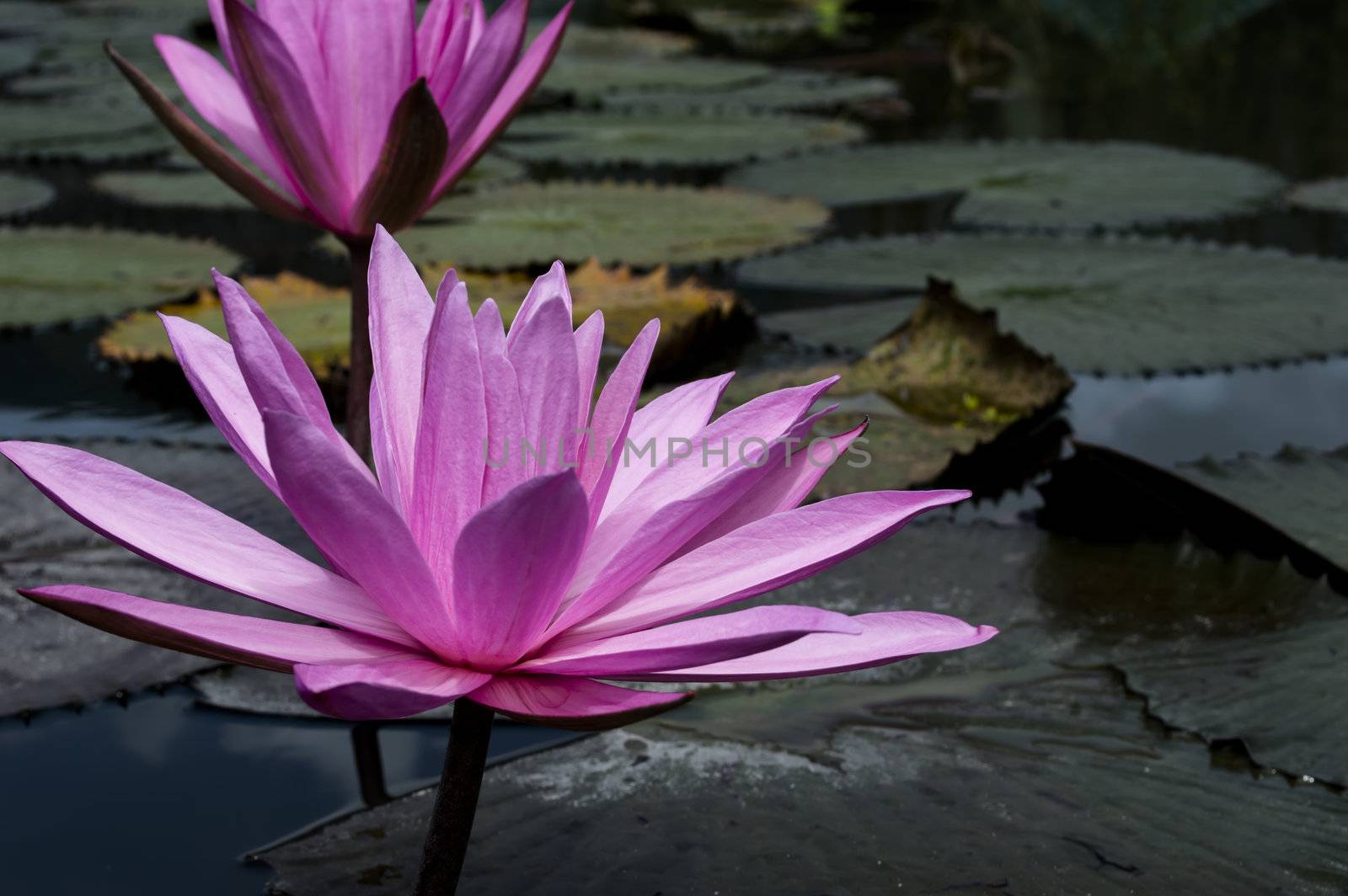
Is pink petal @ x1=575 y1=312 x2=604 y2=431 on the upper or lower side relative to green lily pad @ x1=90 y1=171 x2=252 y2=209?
lower

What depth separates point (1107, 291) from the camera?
Result: 1946mm

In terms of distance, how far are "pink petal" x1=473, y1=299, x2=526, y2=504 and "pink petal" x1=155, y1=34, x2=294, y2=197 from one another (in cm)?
53

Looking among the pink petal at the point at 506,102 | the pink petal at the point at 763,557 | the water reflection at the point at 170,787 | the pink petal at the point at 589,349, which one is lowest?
the water reflection at the point at 170,787

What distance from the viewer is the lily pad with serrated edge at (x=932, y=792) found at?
0.71 meters

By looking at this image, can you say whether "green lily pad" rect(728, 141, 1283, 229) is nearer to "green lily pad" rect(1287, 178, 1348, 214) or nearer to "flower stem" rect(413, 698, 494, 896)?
"green lily pad" rect(1287, 178, 1348, 214)

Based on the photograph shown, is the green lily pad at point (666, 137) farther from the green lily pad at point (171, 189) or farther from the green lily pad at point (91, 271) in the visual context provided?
the green lily pad at point (91, 271)

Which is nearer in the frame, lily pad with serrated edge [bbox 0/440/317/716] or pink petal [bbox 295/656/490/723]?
pink petal [bbox 295/656/490/723]

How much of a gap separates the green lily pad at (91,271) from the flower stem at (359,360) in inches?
42.2

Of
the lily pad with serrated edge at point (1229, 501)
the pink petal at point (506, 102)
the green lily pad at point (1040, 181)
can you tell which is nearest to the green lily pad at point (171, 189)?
the green lily pad at point (1040, 181)

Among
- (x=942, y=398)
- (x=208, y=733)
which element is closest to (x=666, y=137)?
(x=942, y=398)

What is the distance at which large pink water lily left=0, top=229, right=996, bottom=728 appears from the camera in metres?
0.44

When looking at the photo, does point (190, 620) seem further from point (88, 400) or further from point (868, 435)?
point (88, 400)

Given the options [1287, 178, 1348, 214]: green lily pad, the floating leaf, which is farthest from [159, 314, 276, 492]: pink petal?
[1287, 178, 1348, 214]: green lily pad

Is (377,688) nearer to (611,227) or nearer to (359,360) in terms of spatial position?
(359,360)
